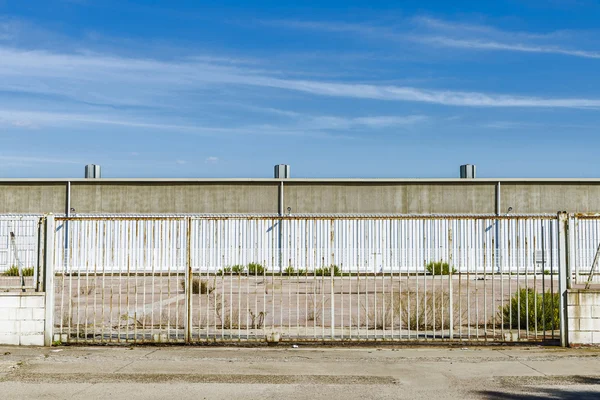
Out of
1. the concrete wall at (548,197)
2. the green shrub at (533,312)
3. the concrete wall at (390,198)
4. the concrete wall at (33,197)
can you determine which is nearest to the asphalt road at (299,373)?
the green shrub at (533,312)

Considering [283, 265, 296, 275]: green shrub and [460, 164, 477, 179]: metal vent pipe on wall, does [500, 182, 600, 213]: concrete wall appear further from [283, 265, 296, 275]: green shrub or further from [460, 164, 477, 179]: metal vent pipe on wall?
[283, 265, 296, 275]: green shrub

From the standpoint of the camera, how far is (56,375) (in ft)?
31.1

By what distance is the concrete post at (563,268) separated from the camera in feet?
38.7

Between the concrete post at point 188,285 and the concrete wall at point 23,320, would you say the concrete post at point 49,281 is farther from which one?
the concrete post at point 188,285

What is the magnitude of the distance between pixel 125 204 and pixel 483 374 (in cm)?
2968

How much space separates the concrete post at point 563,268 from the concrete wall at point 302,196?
25.0 m

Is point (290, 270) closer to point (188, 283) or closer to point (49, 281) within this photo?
point (188, 283)

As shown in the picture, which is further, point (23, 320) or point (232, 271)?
point (232, 271)

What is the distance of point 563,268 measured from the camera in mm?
11820

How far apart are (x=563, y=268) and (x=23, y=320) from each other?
9.12m

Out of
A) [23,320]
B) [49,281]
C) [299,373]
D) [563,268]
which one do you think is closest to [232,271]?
[49,281]

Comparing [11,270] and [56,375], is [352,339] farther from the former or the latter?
[11,270]

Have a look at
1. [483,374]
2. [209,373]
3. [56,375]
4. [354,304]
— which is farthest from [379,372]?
[354,304]

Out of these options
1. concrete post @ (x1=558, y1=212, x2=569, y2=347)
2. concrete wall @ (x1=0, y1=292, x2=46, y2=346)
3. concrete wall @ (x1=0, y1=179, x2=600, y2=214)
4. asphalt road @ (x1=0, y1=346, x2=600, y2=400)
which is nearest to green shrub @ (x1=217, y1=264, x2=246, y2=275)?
asphalt road @ (x1=0, y1=346, x2=600, y2=400)
